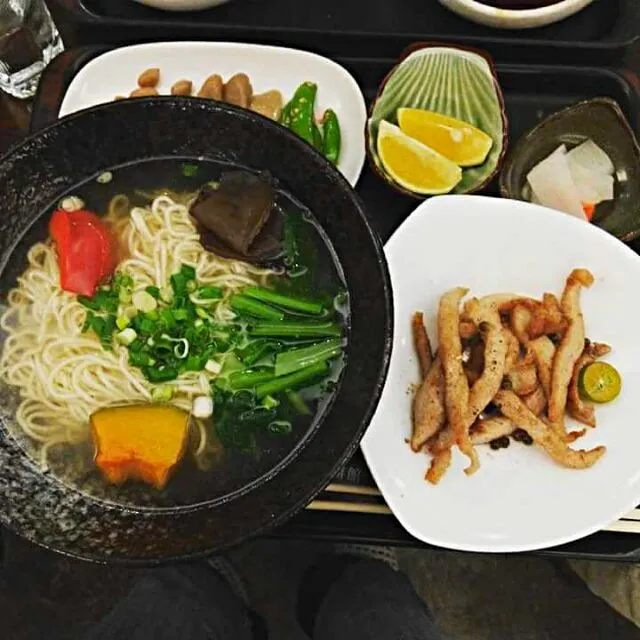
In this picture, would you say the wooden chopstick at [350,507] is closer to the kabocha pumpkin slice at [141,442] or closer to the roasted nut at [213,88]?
the kabocha pumpkin slice at [141,442]

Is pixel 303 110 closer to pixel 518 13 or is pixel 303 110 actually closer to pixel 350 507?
pixel 518 13

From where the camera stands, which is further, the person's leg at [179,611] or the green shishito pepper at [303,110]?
the person's leg at [179,611]

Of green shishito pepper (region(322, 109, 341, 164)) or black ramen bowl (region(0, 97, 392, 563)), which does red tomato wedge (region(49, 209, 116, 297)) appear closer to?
black ramen bowl (region(0, 97, 392, 563))

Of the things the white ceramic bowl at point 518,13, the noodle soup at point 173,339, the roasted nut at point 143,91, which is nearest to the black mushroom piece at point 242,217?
the noodle soup at point 173,339

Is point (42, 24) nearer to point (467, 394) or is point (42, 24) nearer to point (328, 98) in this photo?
point (328, 98)

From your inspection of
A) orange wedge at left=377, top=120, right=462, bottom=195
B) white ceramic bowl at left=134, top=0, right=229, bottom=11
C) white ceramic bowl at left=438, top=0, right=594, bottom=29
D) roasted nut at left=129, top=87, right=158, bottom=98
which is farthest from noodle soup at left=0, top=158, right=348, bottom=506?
white ceramic bowl at left=438, top=0, right=594, bottom=29

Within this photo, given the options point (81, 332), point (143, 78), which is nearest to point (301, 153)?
point (81, 332)

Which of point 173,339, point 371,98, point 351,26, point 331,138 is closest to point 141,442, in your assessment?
point 173,339
